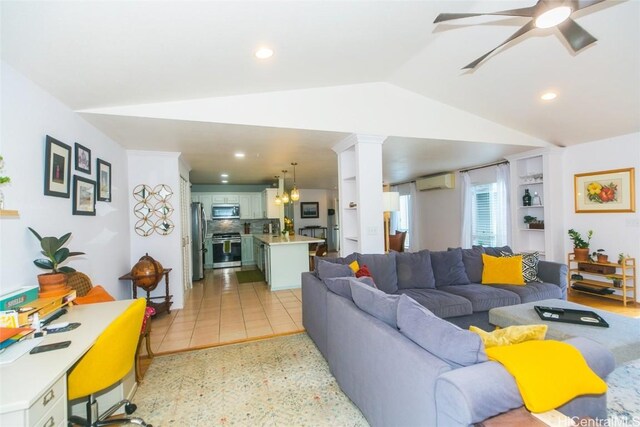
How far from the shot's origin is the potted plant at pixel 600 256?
420 cm

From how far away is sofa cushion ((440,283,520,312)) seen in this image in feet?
9.86

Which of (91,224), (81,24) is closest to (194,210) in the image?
(91,224)

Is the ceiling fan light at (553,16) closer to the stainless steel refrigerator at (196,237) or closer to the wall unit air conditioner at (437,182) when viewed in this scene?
the wall unit air conditioner at (437,182)

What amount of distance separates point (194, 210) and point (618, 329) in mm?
6324

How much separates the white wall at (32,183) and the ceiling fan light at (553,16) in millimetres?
3187

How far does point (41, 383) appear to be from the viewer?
1135 mm

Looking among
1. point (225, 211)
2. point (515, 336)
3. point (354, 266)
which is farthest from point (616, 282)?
point (225, 211)

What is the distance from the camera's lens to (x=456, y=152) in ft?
15.6

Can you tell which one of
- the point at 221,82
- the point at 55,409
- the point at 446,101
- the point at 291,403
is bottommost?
the point at 291,403

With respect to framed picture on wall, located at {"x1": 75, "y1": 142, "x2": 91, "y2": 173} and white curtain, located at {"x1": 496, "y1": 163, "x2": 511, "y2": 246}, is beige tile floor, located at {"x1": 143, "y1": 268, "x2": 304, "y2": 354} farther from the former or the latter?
white curtain, located at {"x1": 496, "y1": 163, "x2": 511, "y2": 246}

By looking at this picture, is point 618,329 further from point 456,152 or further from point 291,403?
point 456,152

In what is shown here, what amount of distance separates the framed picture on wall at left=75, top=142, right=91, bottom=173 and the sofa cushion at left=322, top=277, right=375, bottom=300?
2542mm

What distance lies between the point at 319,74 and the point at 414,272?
242cm

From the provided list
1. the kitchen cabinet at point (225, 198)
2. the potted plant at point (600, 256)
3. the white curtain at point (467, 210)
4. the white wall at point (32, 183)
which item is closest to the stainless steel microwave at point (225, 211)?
the kitchen cabinet at point (225, 198)
